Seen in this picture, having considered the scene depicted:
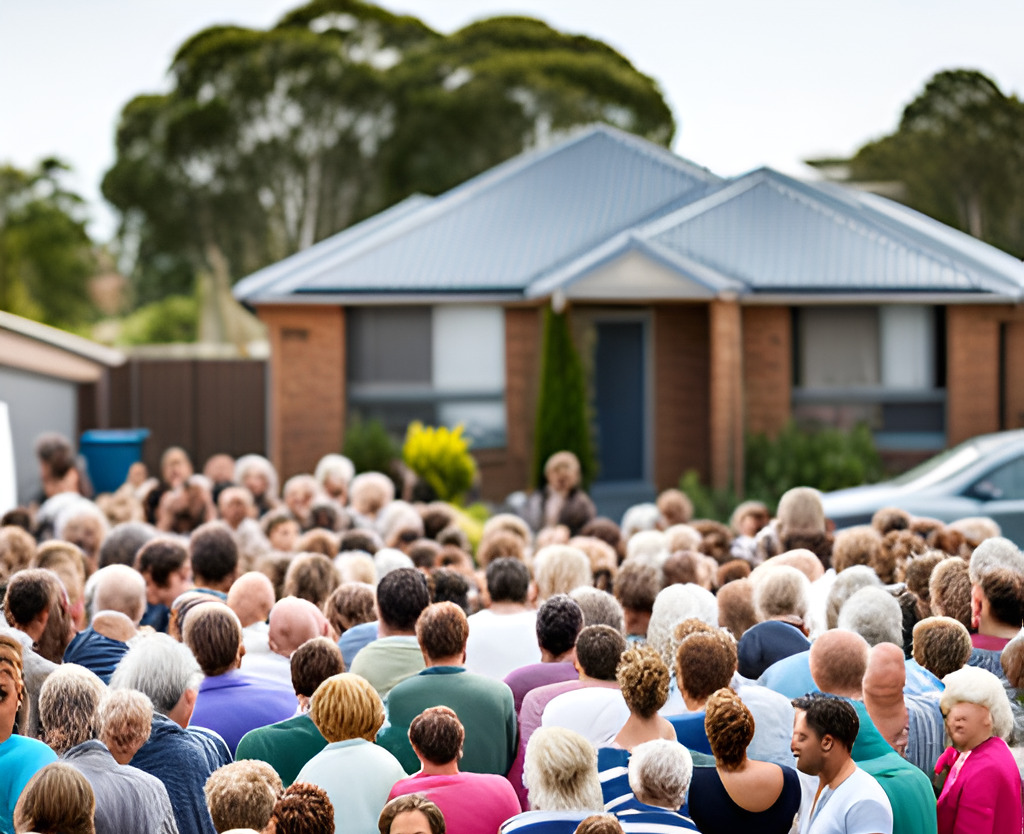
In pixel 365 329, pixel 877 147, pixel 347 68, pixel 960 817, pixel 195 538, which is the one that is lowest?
pixel 960 817

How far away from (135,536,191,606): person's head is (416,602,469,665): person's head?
105 inches

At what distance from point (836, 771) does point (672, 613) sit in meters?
1.46

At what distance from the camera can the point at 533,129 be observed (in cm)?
4866

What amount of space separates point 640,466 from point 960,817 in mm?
13226

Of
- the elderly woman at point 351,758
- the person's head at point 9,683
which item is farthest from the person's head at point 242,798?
the person's head at point 9,683

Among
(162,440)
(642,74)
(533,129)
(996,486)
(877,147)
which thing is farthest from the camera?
(642,74)

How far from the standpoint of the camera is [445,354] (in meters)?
17.9

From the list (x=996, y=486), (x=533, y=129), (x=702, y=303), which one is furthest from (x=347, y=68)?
(x=996, y=486)

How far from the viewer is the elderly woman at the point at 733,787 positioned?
4.61 meters

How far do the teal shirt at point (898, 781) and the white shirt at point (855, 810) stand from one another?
0.43 feet

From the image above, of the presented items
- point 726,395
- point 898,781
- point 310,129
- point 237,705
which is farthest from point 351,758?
point 310,129

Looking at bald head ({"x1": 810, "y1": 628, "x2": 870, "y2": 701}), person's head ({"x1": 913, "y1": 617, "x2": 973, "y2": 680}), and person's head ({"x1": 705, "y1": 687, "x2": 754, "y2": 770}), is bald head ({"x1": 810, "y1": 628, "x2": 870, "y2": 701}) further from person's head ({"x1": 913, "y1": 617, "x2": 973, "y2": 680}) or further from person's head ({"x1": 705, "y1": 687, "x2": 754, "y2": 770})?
person's head ({"x1": 705, "y1": 687, "x2": 754, "y2": 770})

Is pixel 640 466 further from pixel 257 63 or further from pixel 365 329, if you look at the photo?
pixel 257 63

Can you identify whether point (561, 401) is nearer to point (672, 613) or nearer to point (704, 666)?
point (672, 613)
